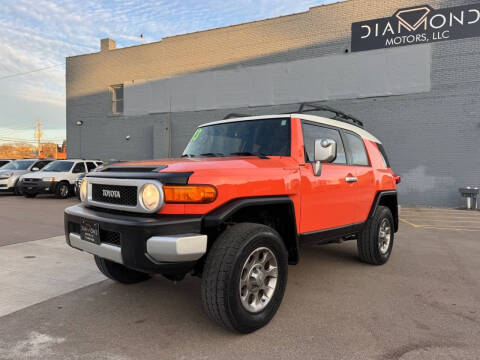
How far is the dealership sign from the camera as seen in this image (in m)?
12.8

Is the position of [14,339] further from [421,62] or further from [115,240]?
[421,62]

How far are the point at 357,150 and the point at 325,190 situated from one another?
1.28m

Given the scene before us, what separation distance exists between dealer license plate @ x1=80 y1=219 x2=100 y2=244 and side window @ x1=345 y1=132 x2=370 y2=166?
3173mm

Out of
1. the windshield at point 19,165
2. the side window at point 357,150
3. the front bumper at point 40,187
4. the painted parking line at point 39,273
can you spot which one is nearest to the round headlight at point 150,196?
the painted parking line at point 39,273

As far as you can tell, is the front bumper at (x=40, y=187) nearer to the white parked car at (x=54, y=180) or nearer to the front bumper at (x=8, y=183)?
the white parked car at (x=54, y=180)

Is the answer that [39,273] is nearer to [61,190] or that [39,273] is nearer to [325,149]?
[325,149]

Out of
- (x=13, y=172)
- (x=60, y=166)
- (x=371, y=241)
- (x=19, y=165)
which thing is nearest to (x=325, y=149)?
(x=371, y=241)

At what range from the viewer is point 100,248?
2.87 metres

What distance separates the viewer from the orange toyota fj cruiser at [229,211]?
2643 millimetres

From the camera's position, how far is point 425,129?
13.4 m

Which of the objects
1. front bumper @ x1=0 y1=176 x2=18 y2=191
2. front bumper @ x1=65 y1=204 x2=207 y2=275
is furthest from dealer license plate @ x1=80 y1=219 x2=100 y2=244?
front bumper @ x1=0 y1=176 x2=18 y2=191

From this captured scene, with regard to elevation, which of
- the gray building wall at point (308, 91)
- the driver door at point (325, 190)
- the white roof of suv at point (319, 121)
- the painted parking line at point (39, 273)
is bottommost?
the painted parking line at point (39, 273)

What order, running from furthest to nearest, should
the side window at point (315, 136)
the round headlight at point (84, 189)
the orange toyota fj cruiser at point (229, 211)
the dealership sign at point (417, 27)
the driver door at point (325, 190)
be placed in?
the dealership sign at point (417, 27)
the side window at point (315, 136)
the driver door at point (325, 190)
the round headlight at point (84, 189)
the orange toyota fj cruiser at point (229, 211)

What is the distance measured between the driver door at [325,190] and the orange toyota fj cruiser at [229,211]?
0.01 metres
